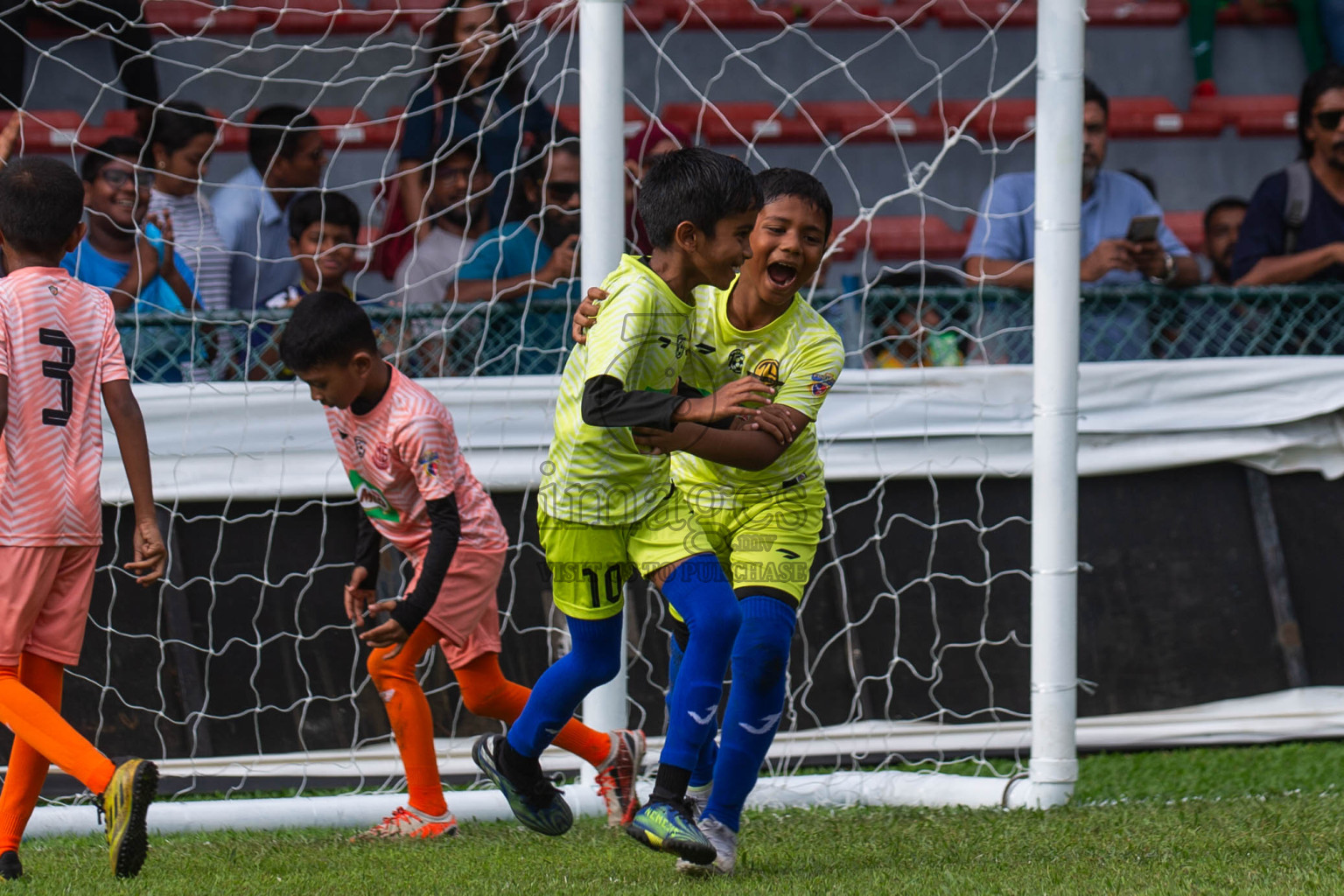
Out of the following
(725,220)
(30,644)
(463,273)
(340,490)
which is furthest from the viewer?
(463,273)

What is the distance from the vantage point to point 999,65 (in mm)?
8930

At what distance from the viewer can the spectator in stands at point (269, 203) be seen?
526cm

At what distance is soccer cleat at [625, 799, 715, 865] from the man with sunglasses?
7.78 feet

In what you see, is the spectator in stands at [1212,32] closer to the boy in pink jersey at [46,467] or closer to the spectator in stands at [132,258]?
the spectator in stands at [132,258]

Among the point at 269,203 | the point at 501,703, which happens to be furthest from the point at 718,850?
the point at 269,203

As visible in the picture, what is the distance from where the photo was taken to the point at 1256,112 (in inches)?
333

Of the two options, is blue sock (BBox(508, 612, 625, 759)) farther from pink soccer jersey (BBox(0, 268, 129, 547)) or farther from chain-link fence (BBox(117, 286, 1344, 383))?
chain-link fence (BBox(117, 286, 1344, 383))

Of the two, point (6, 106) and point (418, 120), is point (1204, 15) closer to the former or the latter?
point (418, 120)

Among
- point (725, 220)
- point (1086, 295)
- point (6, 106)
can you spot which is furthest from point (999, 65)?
A: point (725, 220)

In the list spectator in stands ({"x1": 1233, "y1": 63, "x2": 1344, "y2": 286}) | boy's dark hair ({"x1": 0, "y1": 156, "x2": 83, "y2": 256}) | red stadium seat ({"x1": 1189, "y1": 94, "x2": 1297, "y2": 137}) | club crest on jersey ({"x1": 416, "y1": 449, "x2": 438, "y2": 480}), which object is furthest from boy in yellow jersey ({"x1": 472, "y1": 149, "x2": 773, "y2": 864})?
red stadium seat ({"x1": 1189, "y1": 94, "x2": 1297, "y2": 137})

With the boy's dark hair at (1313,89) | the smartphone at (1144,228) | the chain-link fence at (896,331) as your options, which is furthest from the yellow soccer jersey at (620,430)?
the boy's dark hair at (1313,89)

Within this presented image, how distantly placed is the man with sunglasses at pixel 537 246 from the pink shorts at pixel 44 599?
2.00 meters

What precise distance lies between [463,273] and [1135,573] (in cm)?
264

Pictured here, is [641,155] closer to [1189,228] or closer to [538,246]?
[538,246]
